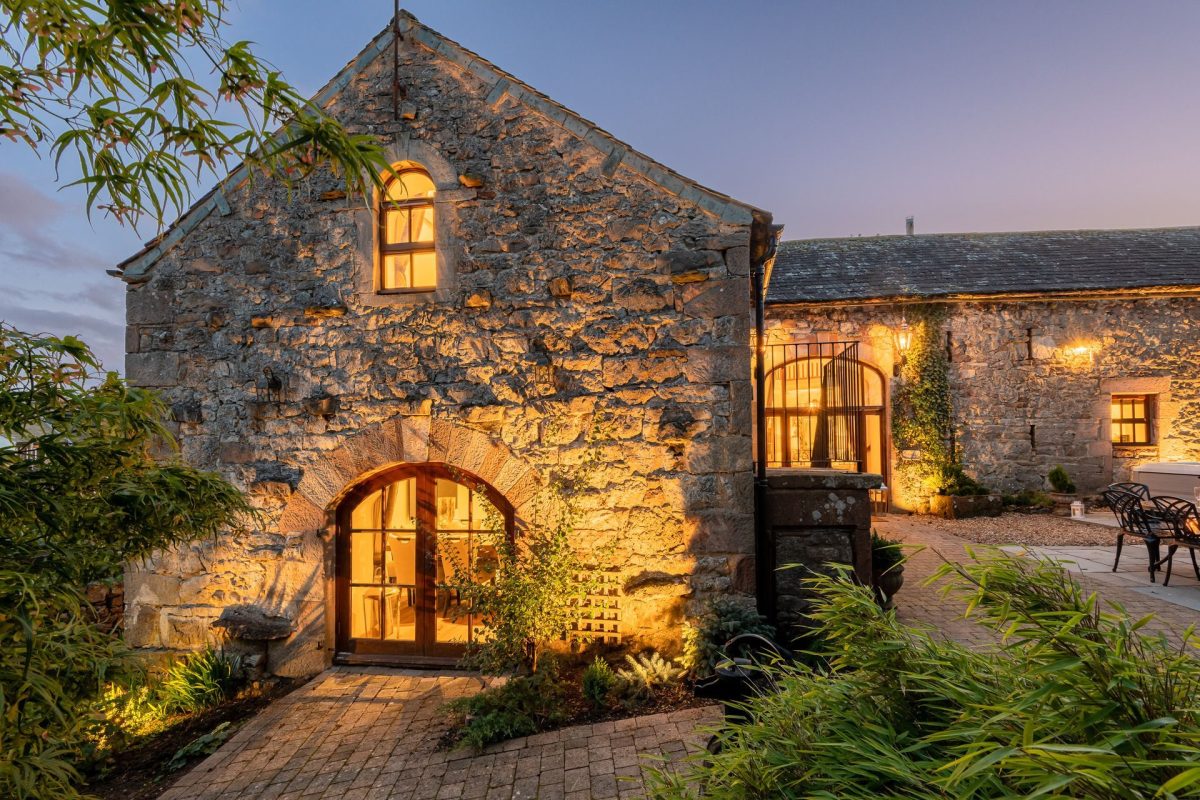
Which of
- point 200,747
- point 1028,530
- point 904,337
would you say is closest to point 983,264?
point 904,337

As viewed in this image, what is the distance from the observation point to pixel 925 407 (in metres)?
10.5

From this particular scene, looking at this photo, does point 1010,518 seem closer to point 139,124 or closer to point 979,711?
point 979,711

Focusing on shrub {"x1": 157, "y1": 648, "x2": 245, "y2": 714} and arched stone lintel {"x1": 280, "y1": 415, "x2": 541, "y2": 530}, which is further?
arched stone lintel {"x1": 280, "y1": 415, "x2": 541, "y2": 530}

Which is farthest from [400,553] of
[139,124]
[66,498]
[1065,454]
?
[1065,454]

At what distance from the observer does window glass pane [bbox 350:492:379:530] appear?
16.4 feet

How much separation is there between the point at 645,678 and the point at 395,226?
14.3 ft

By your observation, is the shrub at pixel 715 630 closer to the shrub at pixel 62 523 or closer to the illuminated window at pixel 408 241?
the shrub at pixel 62 523

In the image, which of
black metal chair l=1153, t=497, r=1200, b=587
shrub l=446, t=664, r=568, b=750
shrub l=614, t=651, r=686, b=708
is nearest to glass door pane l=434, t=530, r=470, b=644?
shrub l=446, t=664, r=568, b=750

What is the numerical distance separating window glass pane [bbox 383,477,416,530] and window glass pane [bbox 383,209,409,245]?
7.19 feet

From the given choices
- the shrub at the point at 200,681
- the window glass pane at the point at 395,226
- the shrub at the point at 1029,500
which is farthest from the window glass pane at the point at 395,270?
the shrub at the point at 1029,500

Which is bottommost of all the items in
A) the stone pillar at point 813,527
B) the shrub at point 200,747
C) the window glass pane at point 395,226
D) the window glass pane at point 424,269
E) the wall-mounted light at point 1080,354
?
the shrub at point 200,747

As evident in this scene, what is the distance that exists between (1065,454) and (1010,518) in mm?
1856

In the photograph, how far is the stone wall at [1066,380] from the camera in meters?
10.2

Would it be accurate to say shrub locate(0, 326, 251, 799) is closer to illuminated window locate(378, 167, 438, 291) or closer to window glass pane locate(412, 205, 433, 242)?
illuminated window locate(378, 167, 438, 291)
